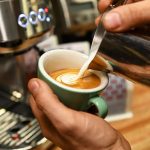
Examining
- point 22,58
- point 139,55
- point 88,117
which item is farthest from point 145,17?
point 22,58

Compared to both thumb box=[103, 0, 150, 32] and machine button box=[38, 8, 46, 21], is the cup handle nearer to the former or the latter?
thumb box=[103, 0, 150, 32]

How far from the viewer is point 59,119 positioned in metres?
0.58

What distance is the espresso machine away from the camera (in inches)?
26.8

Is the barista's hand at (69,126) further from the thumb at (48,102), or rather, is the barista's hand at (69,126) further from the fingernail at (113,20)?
the fingernail at (113,20)

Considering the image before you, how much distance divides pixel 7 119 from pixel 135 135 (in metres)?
0.27

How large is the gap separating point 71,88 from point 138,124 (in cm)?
32

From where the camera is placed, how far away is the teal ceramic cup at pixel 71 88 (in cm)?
58

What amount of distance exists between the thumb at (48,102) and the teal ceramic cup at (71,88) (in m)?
0.01

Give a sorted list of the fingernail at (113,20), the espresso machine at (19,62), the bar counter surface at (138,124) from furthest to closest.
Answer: the bar counter surface at (138,124), the espresso machine at (19,62), the fingernail at (113,20)

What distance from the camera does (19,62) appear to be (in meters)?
0.79

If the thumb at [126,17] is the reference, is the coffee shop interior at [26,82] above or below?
below

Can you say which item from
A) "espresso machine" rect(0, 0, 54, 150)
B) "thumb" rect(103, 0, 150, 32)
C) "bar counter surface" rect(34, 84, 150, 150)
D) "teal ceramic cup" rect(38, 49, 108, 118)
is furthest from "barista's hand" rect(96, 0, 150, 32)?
"bar counter surface" rect(34, 84, 150, 150)

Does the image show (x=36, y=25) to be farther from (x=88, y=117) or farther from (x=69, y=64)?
(x=88, y=117)

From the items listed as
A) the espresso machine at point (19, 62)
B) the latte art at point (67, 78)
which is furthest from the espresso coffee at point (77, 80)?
the espresso machine at point (19, 62)
